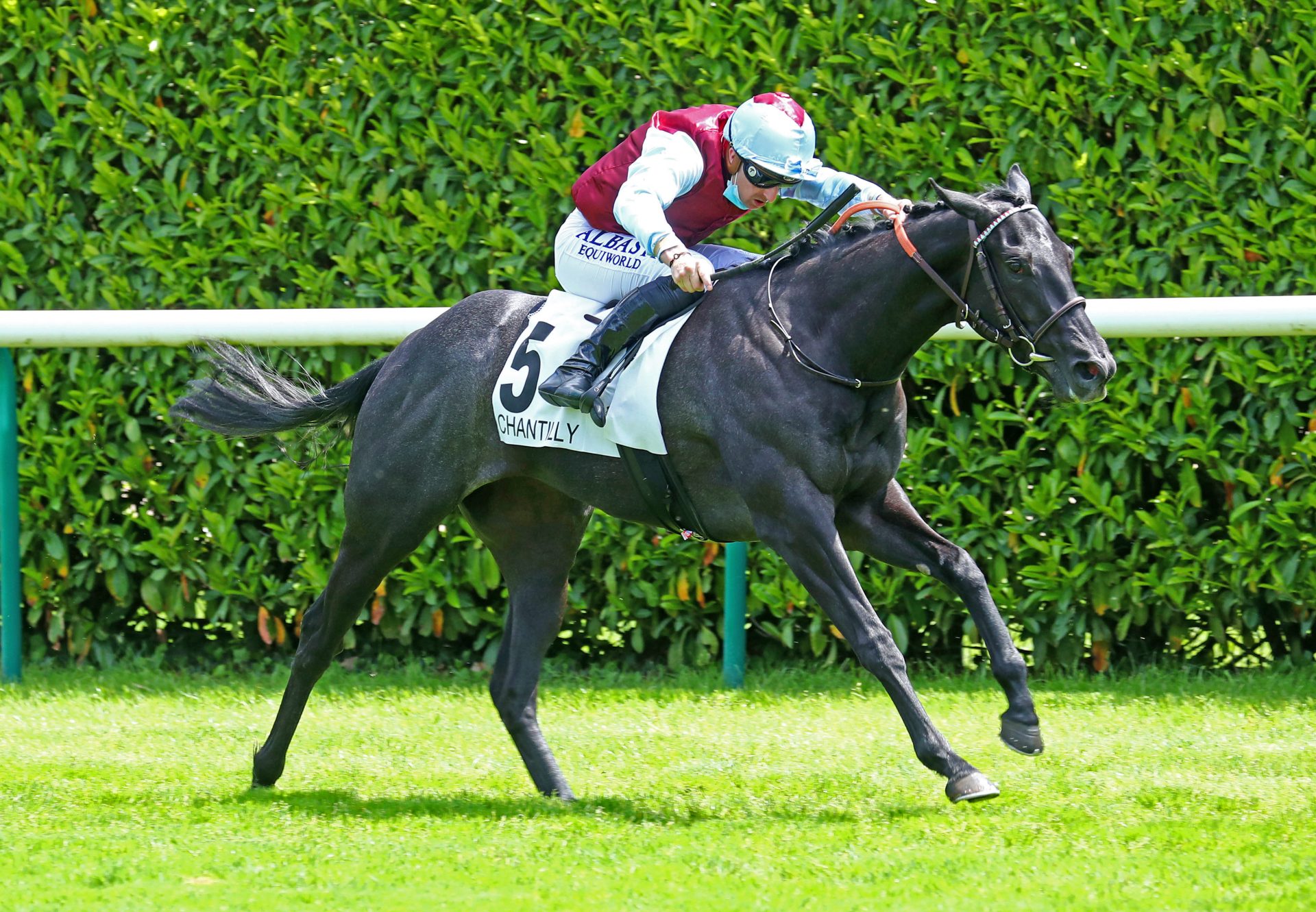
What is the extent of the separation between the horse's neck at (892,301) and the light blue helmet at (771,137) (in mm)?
346

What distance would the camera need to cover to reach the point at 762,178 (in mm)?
4535

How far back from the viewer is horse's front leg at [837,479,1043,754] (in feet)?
13.5

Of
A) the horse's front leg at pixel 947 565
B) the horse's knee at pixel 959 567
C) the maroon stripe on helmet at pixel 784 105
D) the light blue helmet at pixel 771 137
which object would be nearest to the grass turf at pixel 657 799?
the horse's front leg at pixel 947 565

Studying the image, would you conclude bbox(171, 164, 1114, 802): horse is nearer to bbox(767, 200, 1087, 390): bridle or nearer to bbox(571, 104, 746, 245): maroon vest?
bbox(767, 200, 1087, 390): bridle

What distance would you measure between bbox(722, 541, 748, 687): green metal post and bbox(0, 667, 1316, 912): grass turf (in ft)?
0.30

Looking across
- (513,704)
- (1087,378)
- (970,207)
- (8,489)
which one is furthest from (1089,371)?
(8,489)

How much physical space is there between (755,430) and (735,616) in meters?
1.72

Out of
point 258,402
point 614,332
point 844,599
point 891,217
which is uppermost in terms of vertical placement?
point 891,217

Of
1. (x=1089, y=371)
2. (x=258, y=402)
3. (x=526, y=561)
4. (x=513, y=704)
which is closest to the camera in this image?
(x=1089, y=371)

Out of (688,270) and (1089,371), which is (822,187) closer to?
(688,270)

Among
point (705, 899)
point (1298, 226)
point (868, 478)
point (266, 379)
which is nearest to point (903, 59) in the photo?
point (1298, 226)

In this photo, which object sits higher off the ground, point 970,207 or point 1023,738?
point 970,207

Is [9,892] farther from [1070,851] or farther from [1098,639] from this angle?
[1098,639]

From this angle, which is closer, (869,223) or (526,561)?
(869,223)
